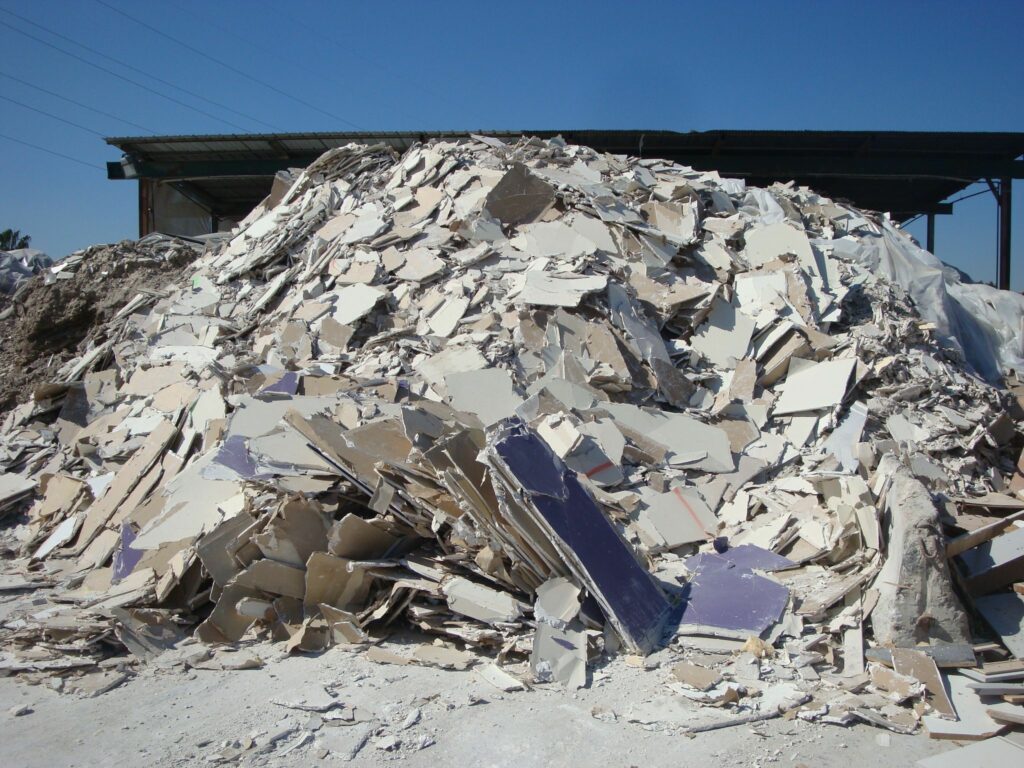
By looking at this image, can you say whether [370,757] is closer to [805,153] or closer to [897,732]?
[897,732]

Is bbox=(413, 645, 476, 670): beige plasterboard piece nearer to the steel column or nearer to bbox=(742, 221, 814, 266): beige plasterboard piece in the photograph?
bbox=(742, 221, 814, 266): beige plasterboard piece

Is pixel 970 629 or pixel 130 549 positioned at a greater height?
pixel 130 549

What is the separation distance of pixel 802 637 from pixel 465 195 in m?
6.14

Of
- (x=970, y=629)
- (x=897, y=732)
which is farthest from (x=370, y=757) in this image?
(x=970, y=629)

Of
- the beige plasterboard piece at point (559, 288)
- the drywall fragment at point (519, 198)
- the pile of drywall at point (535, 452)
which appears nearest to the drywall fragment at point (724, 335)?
the pile of drywall at point (535, 452)

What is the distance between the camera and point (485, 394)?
5.90 metres

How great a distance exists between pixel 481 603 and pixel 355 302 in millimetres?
4141

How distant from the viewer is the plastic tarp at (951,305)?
8.27m

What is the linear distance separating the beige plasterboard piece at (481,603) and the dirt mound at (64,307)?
22.9 feet

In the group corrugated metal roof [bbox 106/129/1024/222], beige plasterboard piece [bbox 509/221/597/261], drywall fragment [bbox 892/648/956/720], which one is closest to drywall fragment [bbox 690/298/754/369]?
beige plasterboard piece [bbox 509/221/597/261]

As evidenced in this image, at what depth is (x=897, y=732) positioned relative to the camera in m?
3.12

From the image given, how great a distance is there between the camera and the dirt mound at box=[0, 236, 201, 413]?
904 centimetres

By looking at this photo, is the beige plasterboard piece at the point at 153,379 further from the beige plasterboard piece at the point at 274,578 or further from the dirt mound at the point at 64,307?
the beige plasterboard piece at the point at 274,578

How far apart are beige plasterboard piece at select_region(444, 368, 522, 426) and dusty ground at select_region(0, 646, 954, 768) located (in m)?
2.35
